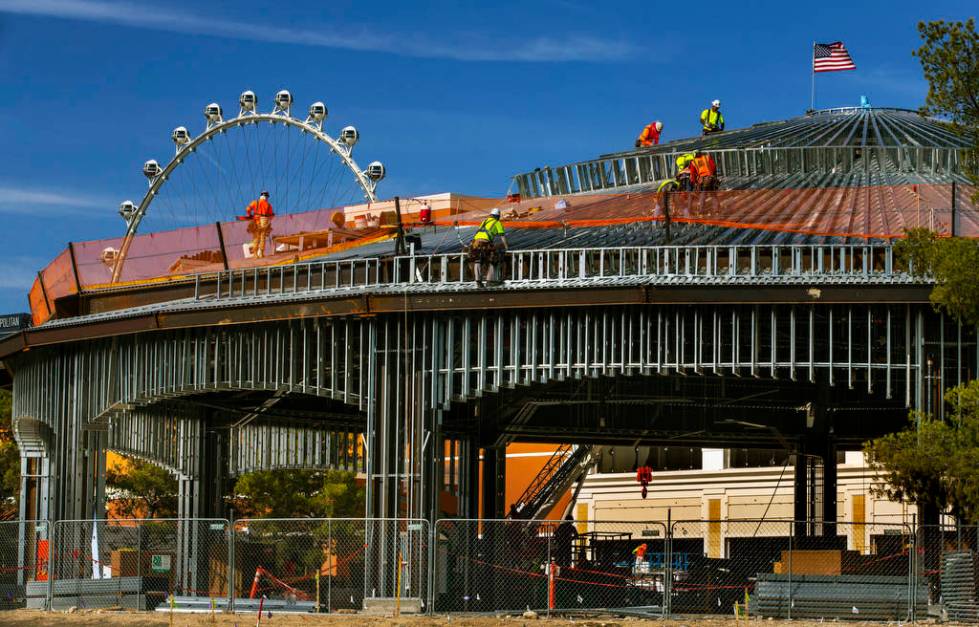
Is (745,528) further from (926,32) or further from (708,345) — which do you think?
(926,32)

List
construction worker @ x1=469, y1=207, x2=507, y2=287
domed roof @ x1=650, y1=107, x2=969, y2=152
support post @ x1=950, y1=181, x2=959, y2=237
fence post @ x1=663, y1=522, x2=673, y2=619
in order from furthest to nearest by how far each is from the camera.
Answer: domed roof @ x1=650, y1=107, x2=969, y2=152, construction worker @ x1=469, y1=207, x2=507, y2=287, support post @ x1=950, y1=181, x2=959, y2=237, fence post @ x1=663, y1=522, x2=673, y2=619

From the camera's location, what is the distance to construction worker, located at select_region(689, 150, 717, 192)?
41.1 m

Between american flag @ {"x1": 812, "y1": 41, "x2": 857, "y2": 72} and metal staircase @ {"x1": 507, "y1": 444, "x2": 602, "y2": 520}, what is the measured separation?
17242mm

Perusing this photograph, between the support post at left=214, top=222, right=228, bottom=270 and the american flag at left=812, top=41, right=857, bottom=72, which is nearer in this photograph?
the support post at left=214, top=222, right=228, bottom=270

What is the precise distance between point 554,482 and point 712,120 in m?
14.1

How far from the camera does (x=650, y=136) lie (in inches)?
2160

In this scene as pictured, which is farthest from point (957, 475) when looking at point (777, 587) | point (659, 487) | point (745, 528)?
point (659, 487)

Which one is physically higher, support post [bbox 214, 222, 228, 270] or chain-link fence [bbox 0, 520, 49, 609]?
support post [bbox 214, 222, 228, 270]

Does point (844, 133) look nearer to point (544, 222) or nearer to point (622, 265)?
point (544, 222)

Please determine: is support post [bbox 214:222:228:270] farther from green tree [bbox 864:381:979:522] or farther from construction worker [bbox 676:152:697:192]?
green tree [bbox 864:381:979:522]

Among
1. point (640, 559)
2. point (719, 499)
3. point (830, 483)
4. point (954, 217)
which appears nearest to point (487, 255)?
point (954, 217)

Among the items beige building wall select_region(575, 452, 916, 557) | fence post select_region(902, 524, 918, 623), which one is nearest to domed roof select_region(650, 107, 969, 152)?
fence post select_region(902, 524, 918, 623)

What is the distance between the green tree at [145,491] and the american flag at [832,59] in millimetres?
44790

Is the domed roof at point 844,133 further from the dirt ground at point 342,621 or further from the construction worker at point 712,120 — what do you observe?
the dirt ground at point 342,621
